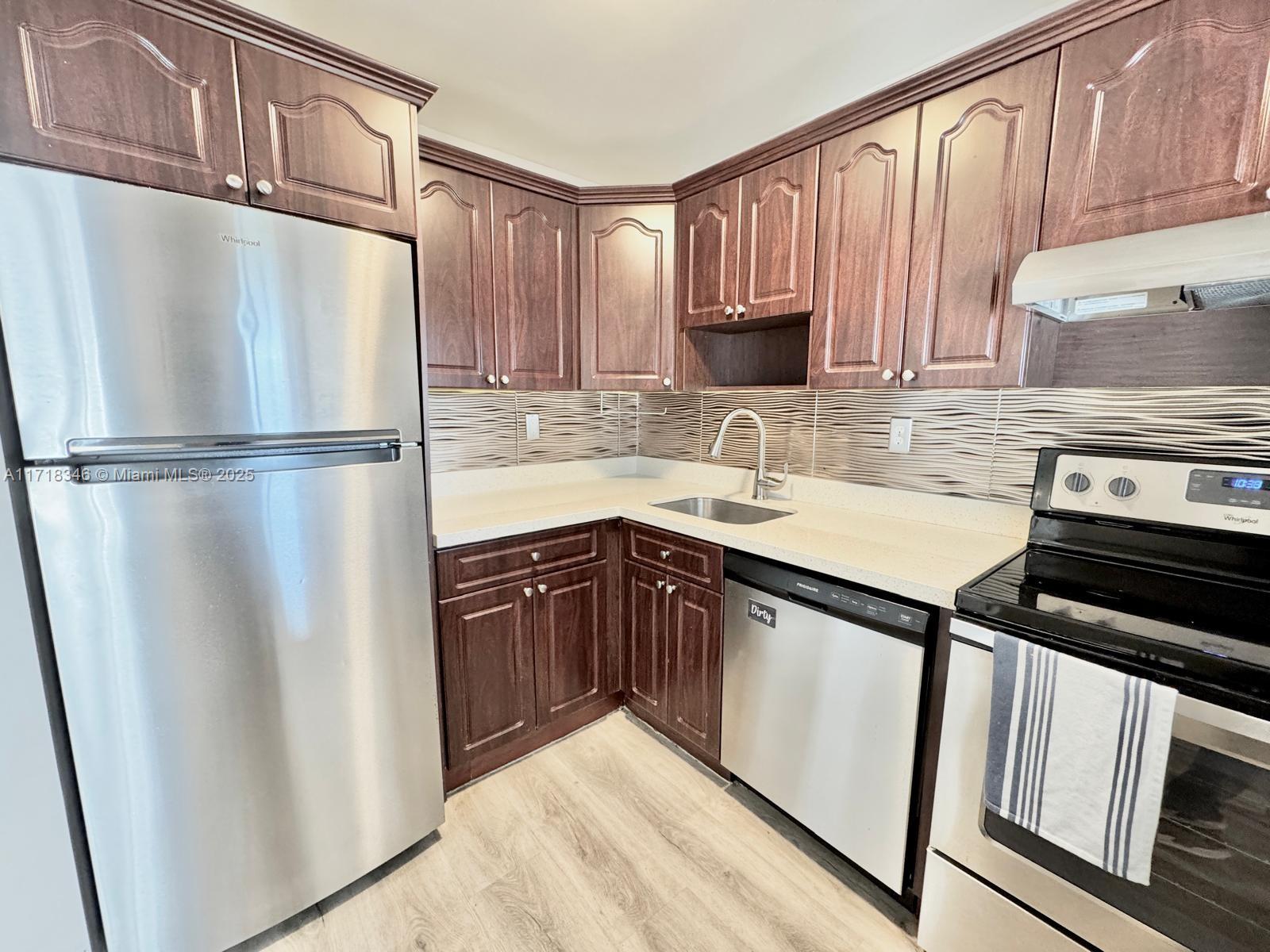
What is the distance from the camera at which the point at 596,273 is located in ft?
7.16

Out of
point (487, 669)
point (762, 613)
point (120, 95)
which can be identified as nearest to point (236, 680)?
point (487, 669)

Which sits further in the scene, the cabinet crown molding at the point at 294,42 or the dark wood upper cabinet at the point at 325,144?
the dark wood upper cabinet at the point at 325,144

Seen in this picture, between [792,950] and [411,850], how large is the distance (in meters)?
1.13

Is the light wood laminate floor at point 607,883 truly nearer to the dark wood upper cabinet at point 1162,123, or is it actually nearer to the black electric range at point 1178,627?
the black electric range at point 1178,627

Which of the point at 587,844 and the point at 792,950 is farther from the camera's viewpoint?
the point at 587,844

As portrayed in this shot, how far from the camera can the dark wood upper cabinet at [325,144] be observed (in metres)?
1.18

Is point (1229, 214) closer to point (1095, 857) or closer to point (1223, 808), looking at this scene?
point (1223, 808)

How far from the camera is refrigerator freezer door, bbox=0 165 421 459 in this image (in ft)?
3.12

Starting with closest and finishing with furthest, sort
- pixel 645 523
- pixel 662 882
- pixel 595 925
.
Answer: pixel 595 925
pixel 662 882
pixel 645 523

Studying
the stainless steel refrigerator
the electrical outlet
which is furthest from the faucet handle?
the stainless steel refrigerator

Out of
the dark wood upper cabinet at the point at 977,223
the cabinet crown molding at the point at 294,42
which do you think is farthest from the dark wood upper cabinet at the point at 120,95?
the dark wood upper cabinet at the point at 977,223

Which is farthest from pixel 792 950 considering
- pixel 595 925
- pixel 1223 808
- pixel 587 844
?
Result: pixel 1223 808

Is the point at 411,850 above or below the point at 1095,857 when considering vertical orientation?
below

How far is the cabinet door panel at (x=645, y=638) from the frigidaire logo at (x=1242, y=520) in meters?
1.45
